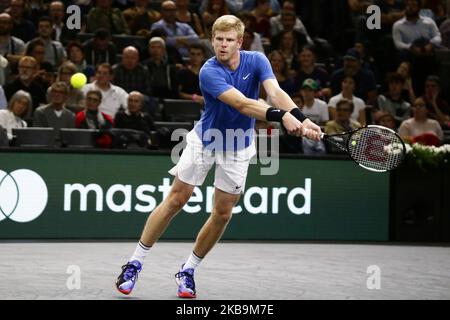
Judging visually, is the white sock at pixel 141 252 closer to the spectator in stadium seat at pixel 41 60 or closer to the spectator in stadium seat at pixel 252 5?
the spectator in stadium seat at pixel 41 60

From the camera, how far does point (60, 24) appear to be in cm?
1541

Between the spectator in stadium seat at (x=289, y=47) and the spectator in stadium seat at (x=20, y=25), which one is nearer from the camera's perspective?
the spectator in stadium seat at (x=20, y=25)

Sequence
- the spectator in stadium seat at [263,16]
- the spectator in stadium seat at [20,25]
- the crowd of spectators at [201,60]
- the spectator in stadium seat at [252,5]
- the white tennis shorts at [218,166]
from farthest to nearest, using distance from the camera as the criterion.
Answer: the spectator in stadium seat at [252,5]
the spectator in stadium seat at [263,16]
the spectator in stadium seat at [20,25]
the crowd of spectators at [201,60]
the white tennis shorts at [218,166]

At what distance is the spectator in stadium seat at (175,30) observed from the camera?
1568 cm

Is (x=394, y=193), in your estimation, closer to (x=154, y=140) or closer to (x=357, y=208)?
(x=357, y=208)

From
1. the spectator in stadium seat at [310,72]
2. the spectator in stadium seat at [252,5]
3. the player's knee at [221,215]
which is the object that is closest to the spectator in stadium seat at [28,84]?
the spectator in stadium seat at [310,72]

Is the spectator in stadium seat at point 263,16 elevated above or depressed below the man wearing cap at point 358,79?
above

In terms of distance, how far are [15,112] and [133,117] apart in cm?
149

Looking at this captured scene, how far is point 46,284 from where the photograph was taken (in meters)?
8.04

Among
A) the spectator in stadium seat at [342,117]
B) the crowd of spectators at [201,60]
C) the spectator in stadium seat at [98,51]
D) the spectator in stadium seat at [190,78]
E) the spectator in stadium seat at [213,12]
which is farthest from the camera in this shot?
the spectator in stadium seat at [213,12]

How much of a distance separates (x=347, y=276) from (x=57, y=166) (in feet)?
13.9

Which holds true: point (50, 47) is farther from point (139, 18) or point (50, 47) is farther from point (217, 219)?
point (217, 219)

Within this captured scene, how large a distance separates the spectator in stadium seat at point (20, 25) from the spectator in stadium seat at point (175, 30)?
1.93 metres

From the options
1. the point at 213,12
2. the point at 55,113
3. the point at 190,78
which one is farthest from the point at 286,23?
the point at 55,113
